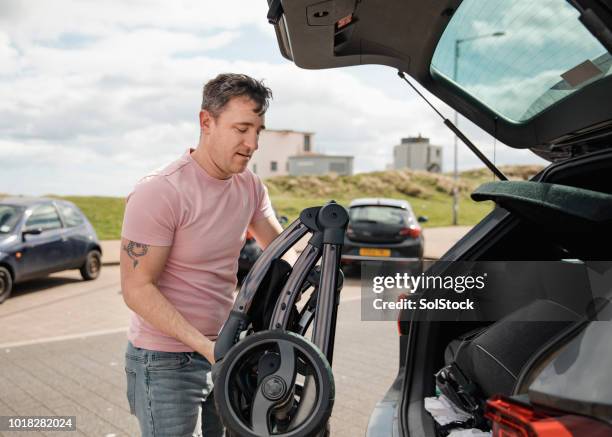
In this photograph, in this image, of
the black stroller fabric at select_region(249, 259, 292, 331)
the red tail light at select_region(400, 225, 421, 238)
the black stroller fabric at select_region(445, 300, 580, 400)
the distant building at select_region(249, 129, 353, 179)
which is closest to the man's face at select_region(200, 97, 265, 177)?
the black stroller fabric at select_region(249, 259, 292, 331)

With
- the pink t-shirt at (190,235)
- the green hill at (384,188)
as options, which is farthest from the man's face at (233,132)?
the green hill at (384,188)

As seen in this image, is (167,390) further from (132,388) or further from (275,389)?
(275,389)

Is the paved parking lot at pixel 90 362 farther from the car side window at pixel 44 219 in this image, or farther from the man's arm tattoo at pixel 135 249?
the man's arm tattoo at pixel 135 249

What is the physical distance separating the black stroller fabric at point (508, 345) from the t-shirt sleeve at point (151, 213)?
3.85 ft

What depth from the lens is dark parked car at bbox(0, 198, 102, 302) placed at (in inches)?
362

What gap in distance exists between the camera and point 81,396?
4824 mm

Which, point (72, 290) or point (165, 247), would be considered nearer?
point (165, 247)

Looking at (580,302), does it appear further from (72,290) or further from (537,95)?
(72,290)

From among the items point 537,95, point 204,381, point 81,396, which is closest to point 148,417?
point 204,381

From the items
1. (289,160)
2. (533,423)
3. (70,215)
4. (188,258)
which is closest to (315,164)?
(289,160)

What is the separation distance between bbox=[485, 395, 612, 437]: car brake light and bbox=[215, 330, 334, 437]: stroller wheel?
1.35ft

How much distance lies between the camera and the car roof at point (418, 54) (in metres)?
2.01

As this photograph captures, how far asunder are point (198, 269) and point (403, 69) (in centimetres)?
117

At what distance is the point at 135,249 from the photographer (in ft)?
7.00
